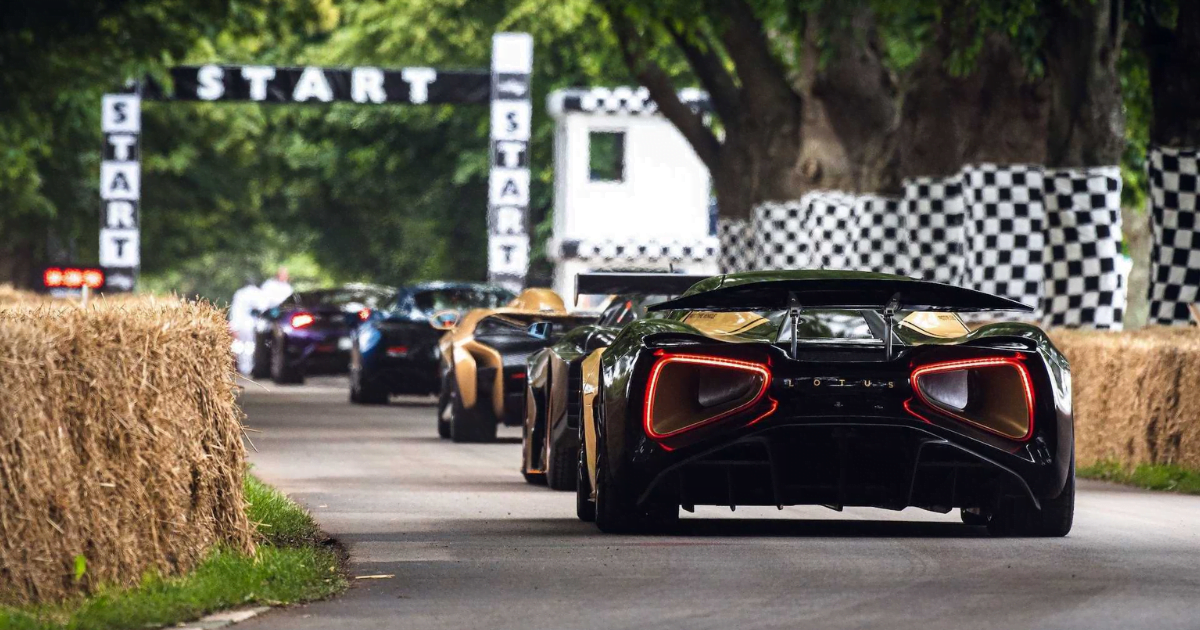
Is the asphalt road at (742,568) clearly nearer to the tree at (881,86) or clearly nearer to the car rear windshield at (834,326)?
the car rear windshield at (834,326)

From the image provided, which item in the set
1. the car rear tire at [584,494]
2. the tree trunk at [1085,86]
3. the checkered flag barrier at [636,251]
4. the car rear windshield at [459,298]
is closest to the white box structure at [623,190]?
the checkered flag barrier at [636,251]

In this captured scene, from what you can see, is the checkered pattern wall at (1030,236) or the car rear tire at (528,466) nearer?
the car rear tire at (528,466)

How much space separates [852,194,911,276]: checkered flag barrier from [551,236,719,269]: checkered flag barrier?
63.9ft

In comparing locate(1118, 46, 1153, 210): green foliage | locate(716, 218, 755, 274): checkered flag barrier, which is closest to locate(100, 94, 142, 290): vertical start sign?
locate(716, 218, 755, 274): checkered flag barrier

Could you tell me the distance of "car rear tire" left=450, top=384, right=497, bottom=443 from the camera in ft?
69.7

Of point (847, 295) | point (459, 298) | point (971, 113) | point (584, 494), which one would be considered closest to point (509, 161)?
point (459, 298)

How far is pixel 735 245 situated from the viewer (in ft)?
115

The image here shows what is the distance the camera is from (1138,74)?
30109 mm

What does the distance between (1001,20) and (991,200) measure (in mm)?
2204

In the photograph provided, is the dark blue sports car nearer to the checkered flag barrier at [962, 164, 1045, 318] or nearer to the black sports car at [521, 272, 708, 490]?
the checkered flag barrier at [962, 164, 1045, 318]

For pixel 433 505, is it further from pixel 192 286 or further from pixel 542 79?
pixel 192 286

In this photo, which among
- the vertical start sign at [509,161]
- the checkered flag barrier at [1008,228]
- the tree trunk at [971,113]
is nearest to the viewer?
the checkered flag barrier at [1008,228]

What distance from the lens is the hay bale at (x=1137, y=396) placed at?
16.3m

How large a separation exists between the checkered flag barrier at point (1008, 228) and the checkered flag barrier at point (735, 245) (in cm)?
950
